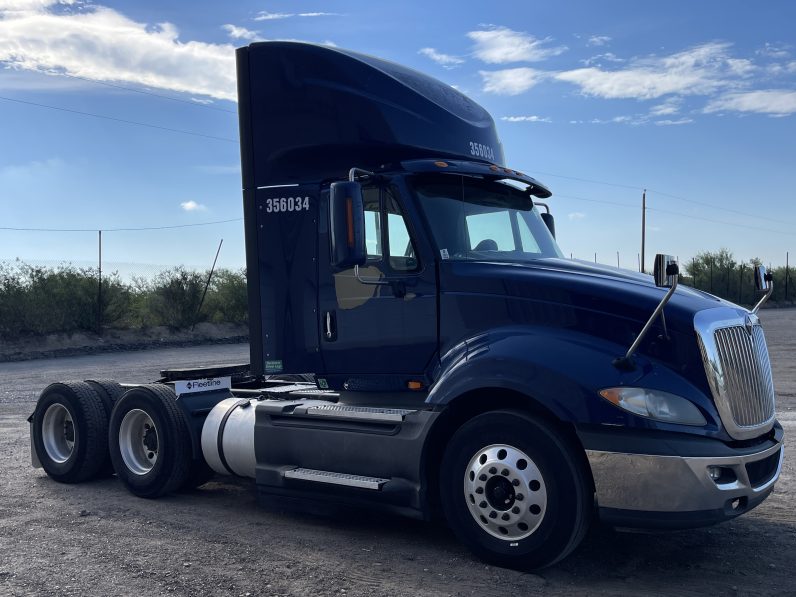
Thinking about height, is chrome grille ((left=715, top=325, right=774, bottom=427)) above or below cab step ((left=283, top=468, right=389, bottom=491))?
above

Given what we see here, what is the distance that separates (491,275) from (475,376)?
78cm

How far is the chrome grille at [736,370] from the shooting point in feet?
16.7

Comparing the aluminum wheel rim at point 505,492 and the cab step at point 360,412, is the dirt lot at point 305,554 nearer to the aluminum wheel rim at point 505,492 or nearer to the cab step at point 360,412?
the aluminum wheel rim at point 505,492

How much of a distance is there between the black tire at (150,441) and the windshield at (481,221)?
314 centimetres

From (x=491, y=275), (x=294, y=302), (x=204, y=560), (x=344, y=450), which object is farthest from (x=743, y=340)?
(x=204, y=560)

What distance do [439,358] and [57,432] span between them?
193 inches

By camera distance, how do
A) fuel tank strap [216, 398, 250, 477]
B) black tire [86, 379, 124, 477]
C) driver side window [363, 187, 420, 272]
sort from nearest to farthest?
driver side window [363, 187, 420, 272], fuel tank strap [216, 398, 250, 477], black tire [86, 379, 124, 477]

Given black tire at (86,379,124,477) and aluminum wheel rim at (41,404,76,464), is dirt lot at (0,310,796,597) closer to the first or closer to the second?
black tire at (86,379,124,477)

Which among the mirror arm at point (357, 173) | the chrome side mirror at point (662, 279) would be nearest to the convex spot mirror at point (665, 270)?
the chrome side mirror at point (662, 279)

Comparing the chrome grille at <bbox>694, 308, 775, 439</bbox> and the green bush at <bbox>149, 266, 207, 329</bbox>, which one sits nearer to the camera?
the chrome grille at <bbox>694, 308, 775, 439</bbox>

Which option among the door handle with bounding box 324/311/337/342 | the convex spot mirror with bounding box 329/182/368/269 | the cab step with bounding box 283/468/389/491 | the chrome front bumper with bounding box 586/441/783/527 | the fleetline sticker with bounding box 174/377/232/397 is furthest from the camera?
the fleetline sticker with bounding box 174/377/232/397

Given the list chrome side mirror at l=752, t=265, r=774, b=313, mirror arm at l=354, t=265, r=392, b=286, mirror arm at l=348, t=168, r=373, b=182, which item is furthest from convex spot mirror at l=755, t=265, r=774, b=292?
mirror arm at l=348, t=168, r=373, b=182

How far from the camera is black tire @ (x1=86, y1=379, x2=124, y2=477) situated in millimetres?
8445

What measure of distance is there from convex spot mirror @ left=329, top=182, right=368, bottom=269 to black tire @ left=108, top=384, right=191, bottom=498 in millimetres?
2740
